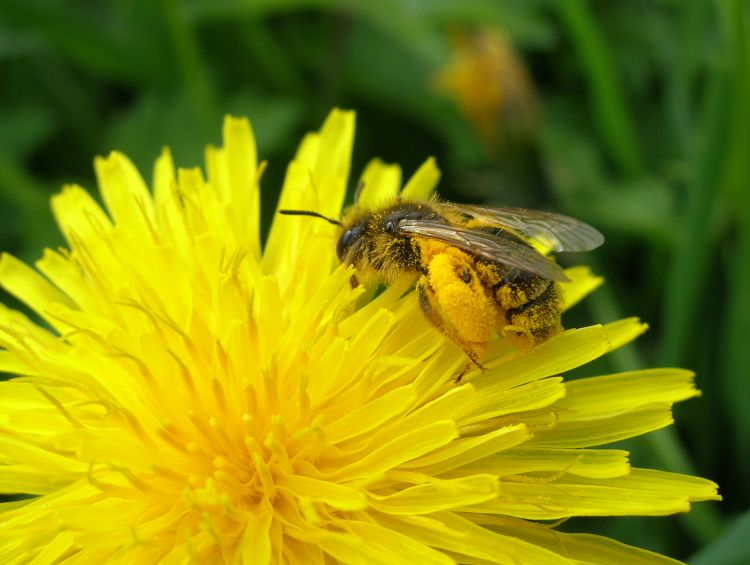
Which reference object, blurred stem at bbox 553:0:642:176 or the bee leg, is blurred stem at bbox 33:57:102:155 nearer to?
blurred stem at bbox 553:0:642:176

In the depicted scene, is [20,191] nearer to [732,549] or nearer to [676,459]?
[676,459]

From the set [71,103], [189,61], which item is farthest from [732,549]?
[71,103]

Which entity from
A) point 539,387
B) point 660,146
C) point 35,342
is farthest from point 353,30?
point 539,387

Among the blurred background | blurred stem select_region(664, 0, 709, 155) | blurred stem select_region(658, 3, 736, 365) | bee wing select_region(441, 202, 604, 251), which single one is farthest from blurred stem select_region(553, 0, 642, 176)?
bee wing select_region(441, 202, 604, 251)

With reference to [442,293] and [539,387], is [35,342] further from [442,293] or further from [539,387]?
[539,387]

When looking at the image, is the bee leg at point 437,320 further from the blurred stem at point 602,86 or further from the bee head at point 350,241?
the blurred stem at point 602,86

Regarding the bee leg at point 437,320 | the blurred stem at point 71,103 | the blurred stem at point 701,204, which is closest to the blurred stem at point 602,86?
the blurred stem at point 701,204
